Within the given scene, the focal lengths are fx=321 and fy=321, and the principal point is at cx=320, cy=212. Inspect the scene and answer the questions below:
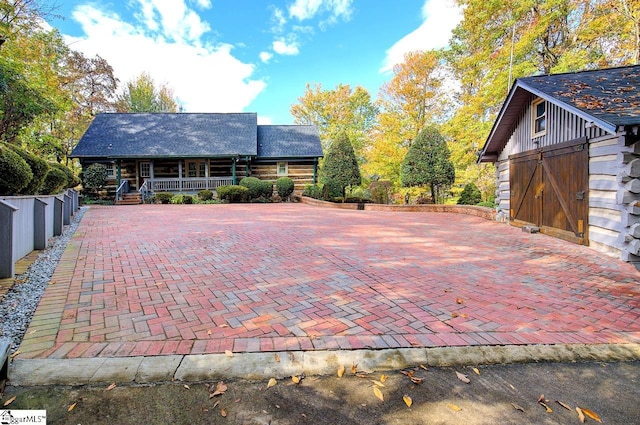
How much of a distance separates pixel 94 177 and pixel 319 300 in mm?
20112

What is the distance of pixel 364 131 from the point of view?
33.0 metres

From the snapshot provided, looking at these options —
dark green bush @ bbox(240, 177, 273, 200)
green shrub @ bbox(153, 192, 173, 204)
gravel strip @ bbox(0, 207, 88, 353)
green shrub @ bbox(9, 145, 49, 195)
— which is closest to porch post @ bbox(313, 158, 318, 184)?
dark green bush @ bbox(240, 177, 273, 200)

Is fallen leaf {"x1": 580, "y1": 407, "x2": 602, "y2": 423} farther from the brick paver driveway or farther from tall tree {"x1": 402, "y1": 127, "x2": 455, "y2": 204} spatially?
tall tree {"x1": 402, "y1": 127, "x2": 455, "y2": 204}

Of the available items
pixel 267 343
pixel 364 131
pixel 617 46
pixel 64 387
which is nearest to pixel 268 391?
pixel 267 343

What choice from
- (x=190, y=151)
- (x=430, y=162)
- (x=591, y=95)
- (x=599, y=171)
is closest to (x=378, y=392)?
(x=599, y=171)

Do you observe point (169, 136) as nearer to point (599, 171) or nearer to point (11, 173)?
point (11, 173)

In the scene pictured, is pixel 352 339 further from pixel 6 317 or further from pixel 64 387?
pixel 6 317

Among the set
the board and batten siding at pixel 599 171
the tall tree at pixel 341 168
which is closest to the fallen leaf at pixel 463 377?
the board and batten siding at pixel 599 171

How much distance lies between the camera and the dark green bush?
61.5 feet

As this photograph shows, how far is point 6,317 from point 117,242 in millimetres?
3816

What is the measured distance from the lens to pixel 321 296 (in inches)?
148

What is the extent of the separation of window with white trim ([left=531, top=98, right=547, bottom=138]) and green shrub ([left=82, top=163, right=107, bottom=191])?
2119cm

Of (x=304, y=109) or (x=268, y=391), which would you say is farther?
(x=304, y=109)

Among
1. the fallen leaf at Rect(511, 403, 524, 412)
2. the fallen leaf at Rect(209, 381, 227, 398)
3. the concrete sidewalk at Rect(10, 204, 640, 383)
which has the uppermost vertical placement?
the concrete sidewalk at Rect(10, 204, 640, 383)
